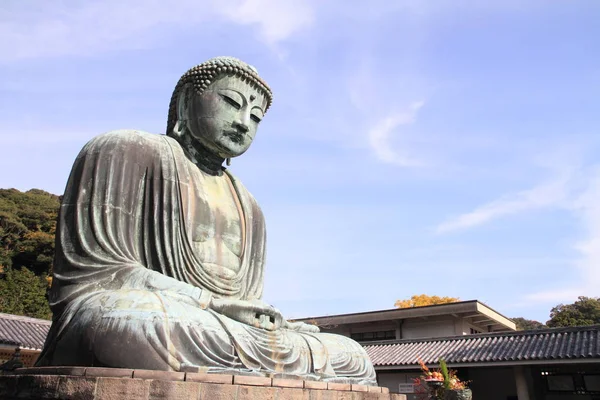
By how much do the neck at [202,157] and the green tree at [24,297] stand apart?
2149 cm

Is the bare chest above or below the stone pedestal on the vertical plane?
above

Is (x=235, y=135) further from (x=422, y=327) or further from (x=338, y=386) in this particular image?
(x=422, y=327)

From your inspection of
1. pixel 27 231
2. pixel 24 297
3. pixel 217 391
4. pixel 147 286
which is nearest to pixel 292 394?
pixel 217 391

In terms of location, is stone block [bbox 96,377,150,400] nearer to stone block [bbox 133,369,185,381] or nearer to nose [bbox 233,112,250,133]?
stone block [bbox 133,369,185,381]

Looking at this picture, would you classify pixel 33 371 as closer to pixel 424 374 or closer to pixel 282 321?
pixel 282 321

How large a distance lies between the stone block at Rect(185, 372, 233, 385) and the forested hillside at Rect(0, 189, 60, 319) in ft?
77.7

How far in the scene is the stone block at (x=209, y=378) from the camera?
324cm

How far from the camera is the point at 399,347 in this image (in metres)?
19.4

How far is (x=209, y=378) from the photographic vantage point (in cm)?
327

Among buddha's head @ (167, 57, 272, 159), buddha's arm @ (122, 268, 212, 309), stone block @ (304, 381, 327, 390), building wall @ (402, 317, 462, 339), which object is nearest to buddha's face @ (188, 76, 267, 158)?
buddha's head @ (167, 57, 272, 159)

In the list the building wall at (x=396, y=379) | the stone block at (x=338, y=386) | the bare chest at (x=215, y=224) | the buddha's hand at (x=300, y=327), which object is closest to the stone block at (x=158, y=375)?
the stone block at (x=338, y=386)

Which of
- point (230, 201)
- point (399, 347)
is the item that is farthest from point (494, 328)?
point (230, 201)

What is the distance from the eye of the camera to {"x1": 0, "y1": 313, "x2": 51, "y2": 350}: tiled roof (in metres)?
15.2

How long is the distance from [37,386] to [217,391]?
1.11m
